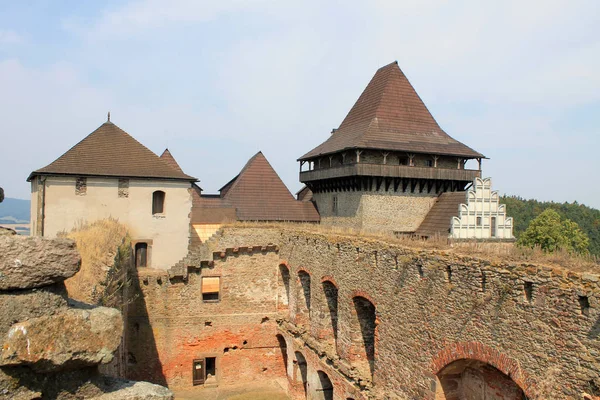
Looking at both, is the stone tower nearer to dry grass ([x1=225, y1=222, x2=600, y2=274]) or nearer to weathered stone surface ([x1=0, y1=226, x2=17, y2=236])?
dry grass ([x1=225, y1=222, x2=600, y2=274])

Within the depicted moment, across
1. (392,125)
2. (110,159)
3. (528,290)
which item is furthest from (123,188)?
(528,290)

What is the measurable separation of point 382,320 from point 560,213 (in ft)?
233

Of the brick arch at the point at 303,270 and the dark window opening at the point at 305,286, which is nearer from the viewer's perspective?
the brick arch at the point at 303,270

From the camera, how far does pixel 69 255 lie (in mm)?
3049

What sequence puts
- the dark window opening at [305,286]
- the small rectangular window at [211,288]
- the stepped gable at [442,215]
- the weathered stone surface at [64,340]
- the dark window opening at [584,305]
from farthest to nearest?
the stepped gable at [442,215] < the small rectangular window at [211,288] < the dark window opening at [305,286] < the dark window opening at [584,305] < the weathered stone surface at [64,340]

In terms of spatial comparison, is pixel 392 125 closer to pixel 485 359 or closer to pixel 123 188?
pixel 123 188

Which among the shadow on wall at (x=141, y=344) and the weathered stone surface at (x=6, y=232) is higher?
the weathered stone surface at (x=6, y=232)

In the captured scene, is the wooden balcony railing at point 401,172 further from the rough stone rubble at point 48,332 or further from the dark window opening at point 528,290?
the rough stone rubble at point 48,332

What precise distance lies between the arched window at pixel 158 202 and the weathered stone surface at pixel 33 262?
15.3m

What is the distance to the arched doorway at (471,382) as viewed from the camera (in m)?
8.14

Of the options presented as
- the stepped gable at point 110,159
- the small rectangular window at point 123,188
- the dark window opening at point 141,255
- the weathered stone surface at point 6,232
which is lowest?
the dark window opening at point 141,255

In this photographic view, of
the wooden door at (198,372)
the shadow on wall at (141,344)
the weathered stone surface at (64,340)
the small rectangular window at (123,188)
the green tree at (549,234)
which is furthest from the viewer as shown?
the green tree at (549,234)

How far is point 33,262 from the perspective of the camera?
2891 mm

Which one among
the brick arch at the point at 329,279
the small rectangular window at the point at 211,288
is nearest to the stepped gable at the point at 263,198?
the small rectangular window at the point at 211,288
